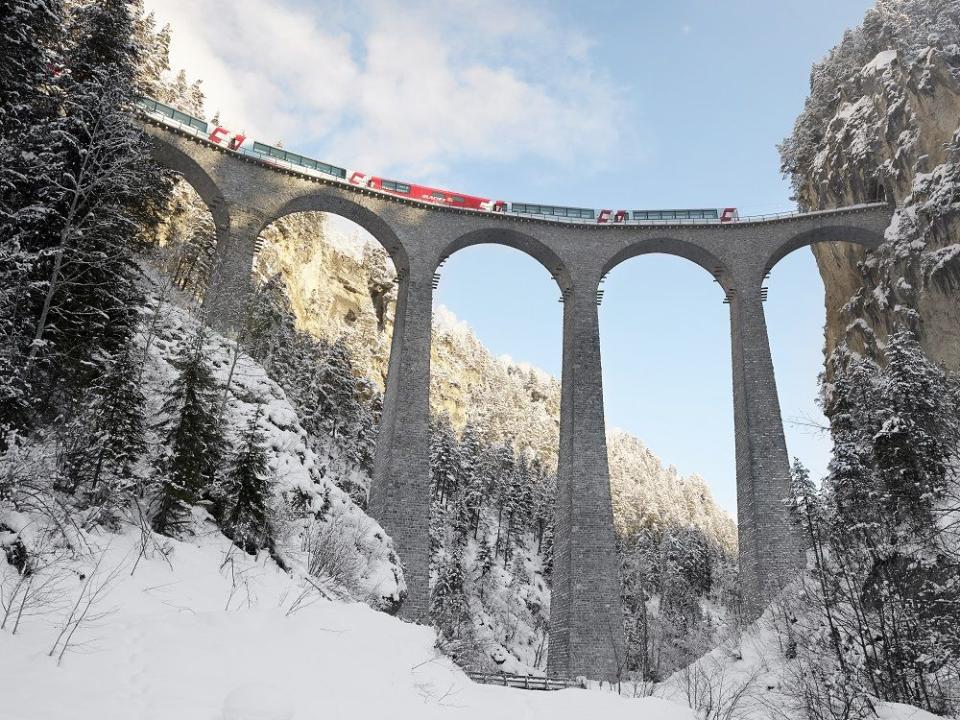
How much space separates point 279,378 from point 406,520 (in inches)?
533

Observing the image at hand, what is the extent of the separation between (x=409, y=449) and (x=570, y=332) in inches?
436

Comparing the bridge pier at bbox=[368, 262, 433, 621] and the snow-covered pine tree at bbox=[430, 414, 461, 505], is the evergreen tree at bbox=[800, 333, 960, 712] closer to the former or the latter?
the bridge pier at bbox=[368, 262, 433, 621]

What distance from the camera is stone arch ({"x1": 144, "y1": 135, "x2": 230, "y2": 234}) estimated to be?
31.1 metres

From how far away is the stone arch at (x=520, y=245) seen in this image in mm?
36000

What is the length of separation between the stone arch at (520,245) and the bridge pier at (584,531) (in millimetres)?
1722

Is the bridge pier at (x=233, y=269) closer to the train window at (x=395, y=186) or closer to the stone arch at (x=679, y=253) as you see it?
the train window at (x=395, y=186)

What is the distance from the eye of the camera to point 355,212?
34.8 metres

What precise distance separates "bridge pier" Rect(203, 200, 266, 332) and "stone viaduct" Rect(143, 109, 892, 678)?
0.06 m

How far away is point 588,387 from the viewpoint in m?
33.9

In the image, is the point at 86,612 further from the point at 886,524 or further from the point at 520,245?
→ the point at 520,245

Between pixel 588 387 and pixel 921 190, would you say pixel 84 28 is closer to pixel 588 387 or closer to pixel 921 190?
pixel 588 387

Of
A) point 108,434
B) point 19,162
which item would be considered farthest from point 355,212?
point 108,434

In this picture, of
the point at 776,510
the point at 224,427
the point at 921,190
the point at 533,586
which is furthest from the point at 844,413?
the point at 533,586

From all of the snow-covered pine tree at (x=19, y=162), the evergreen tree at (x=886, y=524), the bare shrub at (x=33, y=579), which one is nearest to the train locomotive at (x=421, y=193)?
the evergreen tree at (x=886, y=524)
